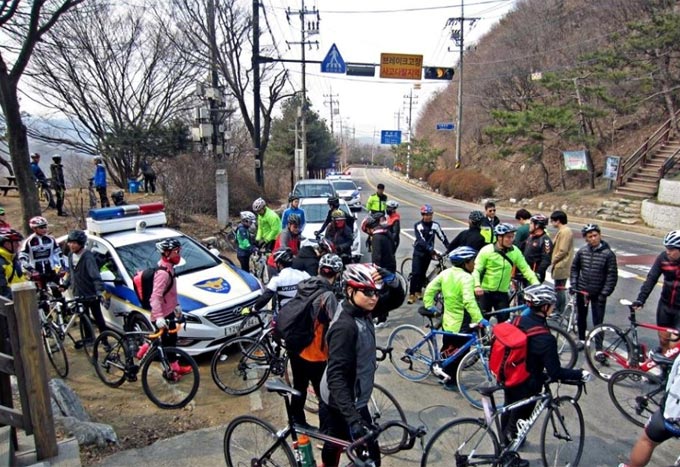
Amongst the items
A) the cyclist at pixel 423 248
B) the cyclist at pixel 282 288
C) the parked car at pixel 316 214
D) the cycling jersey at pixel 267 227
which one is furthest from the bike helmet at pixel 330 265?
the parked car at pixel 316 214

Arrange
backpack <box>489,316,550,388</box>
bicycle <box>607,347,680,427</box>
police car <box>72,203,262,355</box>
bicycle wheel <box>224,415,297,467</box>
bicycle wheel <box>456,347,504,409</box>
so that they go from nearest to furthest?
bicycle wheel <box>224,415,297,467</box> → backpack <box>489,316,550,388</box> → bicycle <box>607,347,680,427</box> → bicycle wheel <box>456,347,504,409</box> → police car <box>72,203,262,355</box>

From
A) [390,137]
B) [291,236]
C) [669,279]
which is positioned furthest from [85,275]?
[390,137]

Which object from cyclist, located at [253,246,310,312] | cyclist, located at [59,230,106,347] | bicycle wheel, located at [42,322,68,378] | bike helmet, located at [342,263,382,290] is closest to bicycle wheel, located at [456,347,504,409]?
cyclist, located at [253,246,310,312]

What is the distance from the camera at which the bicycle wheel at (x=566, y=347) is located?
5.71 meters

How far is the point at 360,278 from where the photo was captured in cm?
283

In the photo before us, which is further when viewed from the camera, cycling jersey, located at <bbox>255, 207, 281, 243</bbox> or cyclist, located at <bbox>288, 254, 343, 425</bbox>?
cycling jersey, located at <bbox>255, 207, 281, 243</bbox>

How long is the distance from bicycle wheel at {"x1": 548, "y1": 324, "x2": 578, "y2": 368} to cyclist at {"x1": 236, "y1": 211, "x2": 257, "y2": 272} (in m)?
5.96

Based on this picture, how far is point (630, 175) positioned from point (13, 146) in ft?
84.9

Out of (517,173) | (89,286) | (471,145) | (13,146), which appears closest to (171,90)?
(13,146)

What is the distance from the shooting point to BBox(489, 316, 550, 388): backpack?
11.6ft

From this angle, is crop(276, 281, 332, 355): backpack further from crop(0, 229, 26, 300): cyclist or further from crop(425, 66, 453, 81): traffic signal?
crop(425, 66, 453, 81): traffic signal

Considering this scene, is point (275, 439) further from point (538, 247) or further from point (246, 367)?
point (538, 247)

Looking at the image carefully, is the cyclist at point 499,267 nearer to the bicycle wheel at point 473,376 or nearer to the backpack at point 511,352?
the bicycle wheel at point 473,376

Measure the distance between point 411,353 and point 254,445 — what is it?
2614 mm
